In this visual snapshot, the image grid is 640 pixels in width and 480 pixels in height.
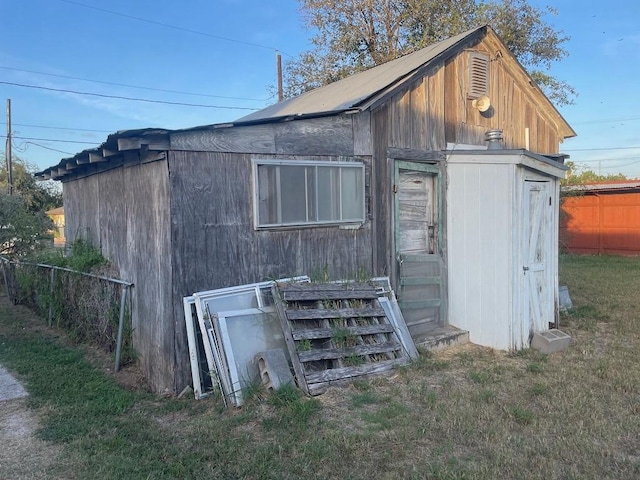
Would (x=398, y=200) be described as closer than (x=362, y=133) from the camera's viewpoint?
No

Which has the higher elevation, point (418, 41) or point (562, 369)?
point (418, 41)

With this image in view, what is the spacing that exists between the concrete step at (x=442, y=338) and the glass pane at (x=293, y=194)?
212 centimetres

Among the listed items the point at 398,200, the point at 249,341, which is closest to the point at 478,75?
the point at 398,200

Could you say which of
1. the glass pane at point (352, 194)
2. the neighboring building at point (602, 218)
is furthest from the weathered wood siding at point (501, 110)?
the neighboring building at point (602, 218)

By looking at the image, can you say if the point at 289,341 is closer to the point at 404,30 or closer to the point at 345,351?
the point at 345,351

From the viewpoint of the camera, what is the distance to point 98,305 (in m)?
6.46

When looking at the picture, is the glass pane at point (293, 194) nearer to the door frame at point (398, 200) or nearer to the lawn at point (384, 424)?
the door frame at point (398, 200)

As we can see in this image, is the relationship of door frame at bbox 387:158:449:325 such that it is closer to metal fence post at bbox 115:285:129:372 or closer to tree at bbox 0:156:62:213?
Answer: metal fence post at bbox 115:285:129:372

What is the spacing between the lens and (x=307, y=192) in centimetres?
582

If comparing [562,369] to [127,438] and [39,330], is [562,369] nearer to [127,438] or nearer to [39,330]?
[127,438]

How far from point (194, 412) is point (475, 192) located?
4.34 meters

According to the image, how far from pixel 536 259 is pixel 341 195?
273 cm

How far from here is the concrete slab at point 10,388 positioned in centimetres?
497

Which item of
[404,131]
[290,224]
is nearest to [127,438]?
[290,224]
